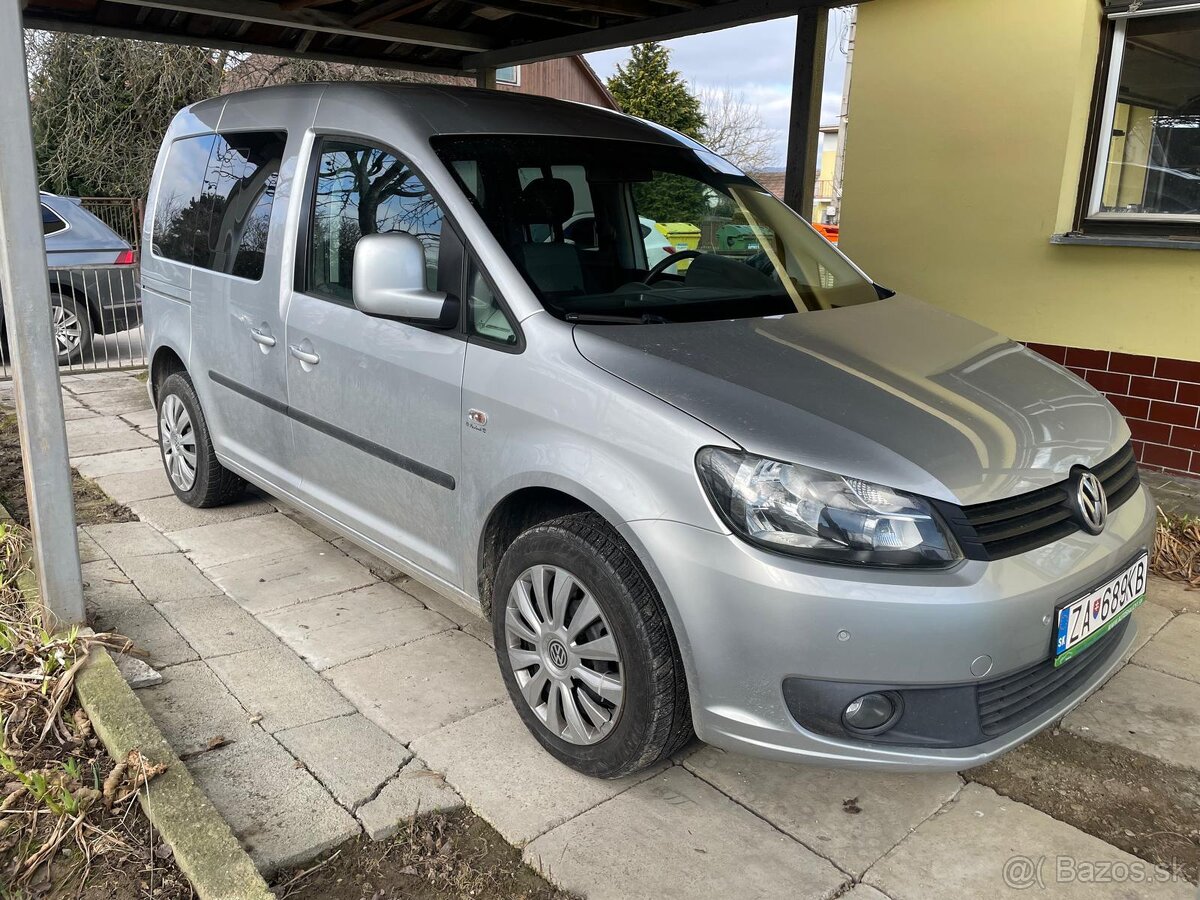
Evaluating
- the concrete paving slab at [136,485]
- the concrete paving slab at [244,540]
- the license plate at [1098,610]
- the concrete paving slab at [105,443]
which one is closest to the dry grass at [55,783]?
the concrete paving slab at [244,540]

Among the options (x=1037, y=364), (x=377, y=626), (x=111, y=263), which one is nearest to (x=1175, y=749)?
(x=1037, y=364)

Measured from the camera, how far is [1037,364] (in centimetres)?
304

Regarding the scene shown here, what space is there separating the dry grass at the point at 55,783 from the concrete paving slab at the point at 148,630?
0.27m

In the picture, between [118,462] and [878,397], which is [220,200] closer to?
[118,462]

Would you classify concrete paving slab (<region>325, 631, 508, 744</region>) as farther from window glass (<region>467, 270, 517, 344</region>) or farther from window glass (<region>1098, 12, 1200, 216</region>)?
window glass (<region>1098, 12, 1200, 216</region>)

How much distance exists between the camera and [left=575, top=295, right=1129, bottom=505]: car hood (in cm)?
223

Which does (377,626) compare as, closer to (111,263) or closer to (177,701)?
(177,701)

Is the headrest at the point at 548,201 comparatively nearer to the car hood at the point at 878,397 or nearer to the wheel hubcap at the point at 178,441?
the car hood at the point at 878,397

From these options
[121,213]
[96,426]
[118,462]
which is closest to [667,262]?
[118,462]

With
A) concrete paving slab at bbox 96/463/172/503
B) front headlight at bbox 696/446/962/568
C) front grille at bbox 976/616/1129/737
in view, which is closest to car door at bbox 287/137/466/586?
front headlight at bbox 696/446/962/568

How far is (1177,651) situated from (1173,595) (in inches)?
22.4

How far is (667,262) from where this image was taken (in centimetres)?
328

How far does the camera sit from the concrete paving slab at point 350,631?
11.3 ft

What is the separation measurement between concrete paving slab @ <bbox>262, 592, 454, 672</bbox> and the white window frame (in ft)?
13.9
